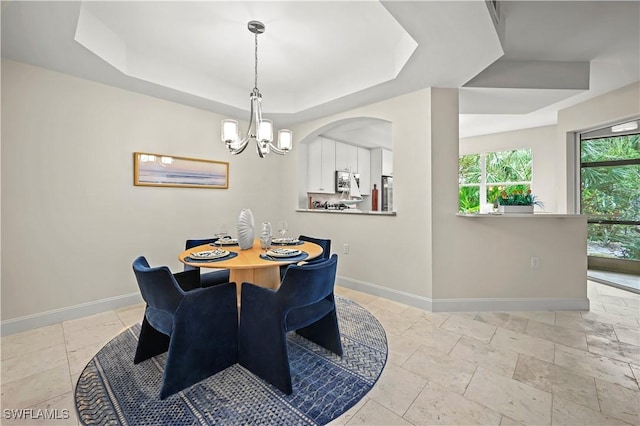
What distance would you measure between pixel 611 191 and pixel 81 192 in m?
6.56

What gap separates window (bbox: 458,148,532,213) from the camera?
5.23 m

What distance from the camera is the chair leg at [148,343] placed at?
1.92 metres

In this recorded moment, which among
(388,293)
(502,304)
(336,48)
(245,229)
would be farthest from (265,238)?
(502,304)

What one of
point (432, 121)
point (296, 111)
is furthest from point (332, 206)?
point (432, 121)

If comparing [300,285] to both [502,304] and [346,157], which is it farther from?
[346,157]

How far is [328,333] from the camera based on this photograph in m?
2.10

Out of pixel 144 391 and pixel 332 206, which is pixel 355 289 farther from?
pixel 144 391

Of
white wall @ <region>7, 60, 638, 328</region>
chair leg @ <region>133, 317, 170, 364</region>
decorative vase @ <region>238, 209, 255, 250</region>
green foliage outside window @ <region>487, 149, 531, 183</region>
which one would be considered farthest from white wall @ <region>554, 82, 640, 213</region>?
chair leg @ <region>133, 317, 170, 364</region>

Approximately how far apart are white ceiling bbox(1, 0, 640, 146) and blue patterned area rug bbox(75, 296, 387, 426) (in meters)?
2.37

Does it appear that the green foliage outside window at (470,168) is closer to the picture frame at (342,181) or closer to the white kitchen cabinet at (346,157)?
the white kitchen cabinet at (346,157)

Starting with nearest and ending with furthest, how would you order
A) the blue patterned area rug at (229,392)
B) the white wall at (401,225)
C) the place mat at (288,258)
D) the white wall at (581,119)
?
1. the blue patterned area rug at (229,392)
2. the place mat at (288,258)
3. the white wall at (401,225)
4. the white wall at (581,119)

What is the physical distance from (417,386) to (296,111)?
3.30 metres

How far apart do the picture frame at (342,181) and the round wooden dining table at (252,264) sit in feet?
8.84

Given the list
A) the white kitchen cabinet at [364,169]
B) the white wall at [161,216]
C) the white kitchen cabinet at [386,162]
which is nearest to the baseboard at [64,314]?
the white wall at [161,216]
